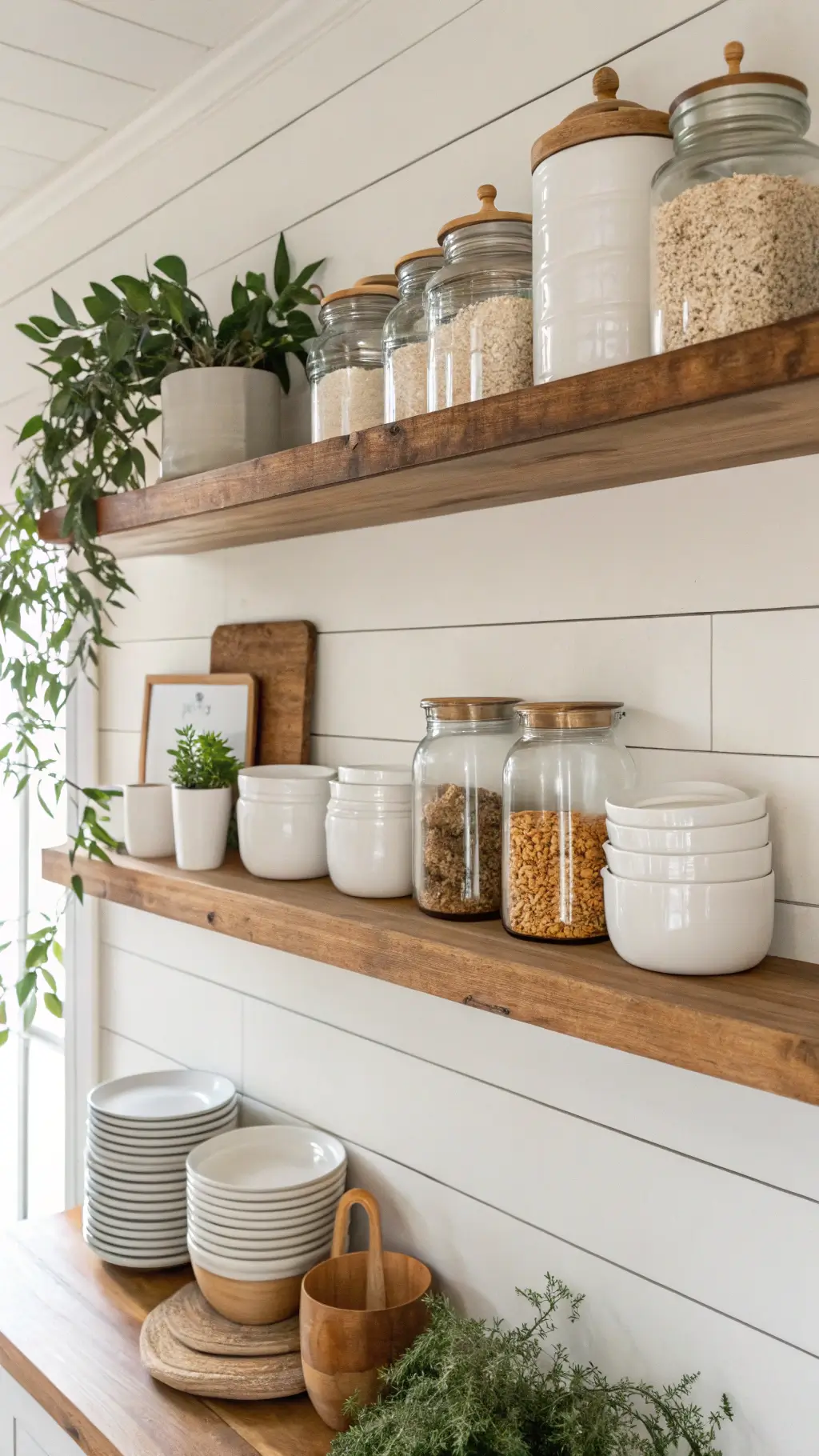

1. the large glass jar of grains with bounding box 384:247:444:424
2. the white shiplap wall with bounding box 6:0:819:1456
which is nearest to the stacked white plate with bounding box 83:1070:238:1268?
the white shiplap wall with bounding box 6:0:819:1456

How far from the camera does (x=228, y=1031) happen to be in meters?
1.76

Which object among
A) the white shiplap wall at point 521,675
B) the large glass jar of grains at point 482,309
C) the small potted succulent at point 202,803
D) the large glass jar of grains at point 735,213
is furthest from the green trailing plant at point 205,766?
the large glass jar of grains at point 735,213

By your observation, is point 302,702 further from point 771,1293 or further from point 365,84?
point 771,1293

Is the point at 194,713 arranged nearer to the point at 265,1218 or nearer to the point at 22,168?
the point at 265,1218

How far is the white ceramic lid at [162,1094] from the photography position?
5.57 ft

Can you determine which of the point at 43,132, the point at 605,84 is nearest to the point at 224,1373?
the point at 605,84

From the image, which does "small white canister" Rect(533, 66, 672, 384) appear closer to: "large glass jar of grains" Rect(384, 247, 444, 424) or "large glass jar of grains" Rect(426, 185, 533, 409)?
"large glass jar of grains" Rect(426, 185, 533, 409)

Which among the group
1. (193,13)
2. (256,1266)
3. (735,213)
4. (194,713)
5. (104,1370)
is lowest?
(104,1370)

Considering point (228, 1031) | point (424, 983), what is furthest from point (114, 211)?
point (424, 983)

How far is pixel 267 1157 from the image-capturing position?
5.11 ft

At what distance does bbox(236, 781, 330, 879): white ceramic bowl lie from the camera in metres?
1.41

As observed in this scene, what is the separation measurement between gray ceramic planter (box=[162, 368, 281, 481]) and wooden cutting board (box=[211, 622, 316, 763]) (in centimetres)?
25

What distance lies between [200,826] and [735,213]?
3.31 ft

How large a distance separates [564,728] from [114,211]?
1.46 m
